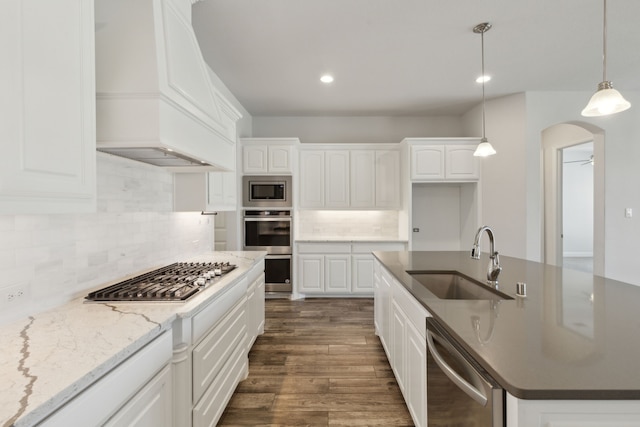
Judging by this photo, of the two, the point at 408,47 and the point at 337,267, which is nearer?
the point at 408,47

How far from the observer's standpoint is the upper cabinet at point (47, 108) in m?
0.84

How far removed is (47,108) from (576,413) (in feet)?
6.01

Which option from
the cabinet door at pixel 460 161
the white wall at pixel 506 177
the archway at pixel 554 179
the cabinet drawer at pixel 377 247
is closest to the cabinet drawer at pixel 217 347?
the cabinet drawer at pixel 377 247

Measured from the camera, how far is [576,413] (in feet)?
2.46

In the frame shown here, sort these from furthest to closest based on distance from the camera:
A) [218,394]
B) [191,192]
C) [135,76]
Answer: [191,192]
[218,394]
[135,76]

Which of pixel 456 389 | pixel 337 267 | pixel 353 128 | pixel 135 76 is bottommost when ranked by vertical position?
pixel 337 267

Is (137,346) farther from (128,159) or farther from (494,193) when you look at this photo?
(494,193)

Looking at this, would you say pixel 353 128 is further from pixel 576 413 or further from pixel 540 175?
pixel 576 413

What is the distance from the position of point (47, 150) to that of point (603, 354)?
75.0 inches

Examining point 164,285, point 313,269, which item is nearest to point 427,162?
point 313,269

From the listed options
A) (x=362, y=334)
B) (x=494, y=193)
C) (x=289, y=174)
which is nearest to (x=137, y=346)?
(x=362, y=334)

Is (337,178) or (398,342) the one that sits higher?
(337,178)

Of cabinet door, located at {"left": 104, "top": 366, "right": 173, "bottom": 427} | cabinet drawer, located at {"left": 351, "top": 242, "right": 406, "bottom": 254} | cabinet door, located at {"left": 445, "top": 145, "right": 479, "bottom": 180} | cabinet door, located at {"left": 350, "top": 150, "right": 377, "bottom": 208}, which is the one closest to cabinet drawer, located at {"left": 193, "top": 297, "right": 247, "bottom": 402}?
cabinet door, located at {"left": 104, "top": 366, "right": 173, "bottom": 427}

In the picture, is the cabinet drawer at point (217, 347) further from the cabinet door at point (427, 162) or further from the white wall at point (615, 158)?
the white wall at point (615, 158)
